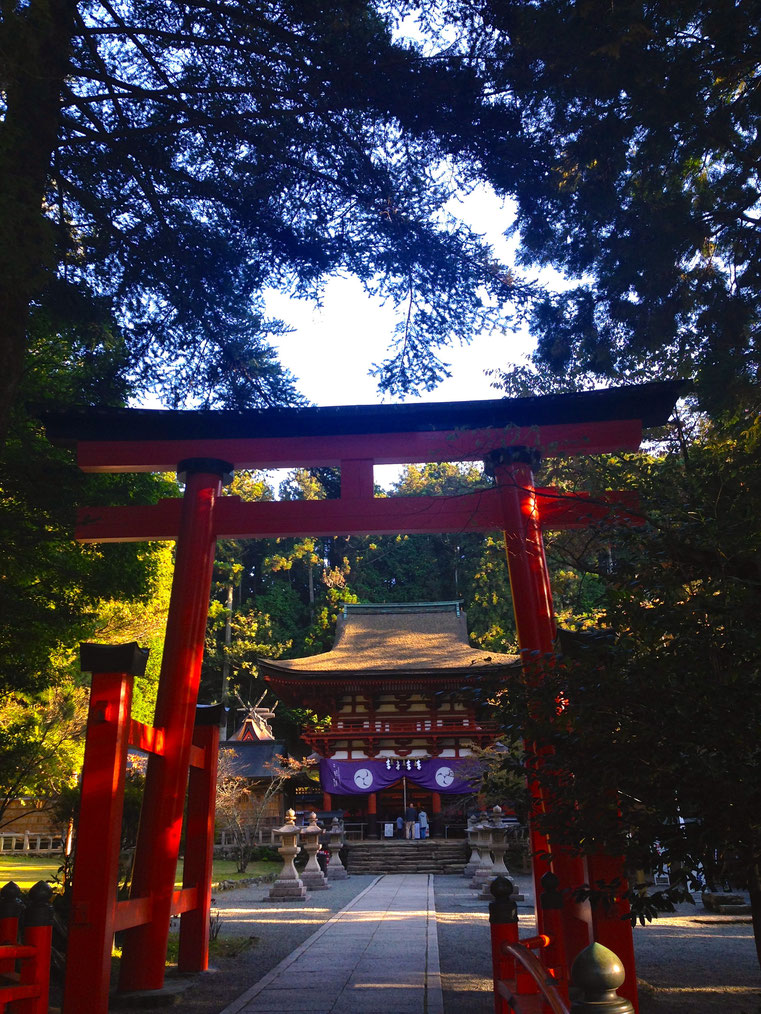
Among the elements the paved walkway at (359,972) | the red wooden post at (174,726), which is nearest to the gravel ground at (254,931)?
the paved walkway at (359,972)

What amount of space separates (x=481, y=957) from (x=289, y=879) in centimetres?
694

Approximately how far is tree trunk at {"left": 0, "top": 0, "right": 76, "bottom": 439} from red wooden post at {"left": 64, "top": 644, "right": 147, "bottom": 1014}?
1.63 metres

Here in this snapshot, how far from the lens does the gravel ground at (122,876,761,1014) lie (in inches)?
198

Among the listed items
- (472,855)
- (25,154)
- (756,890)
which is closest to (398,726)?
(472,855)

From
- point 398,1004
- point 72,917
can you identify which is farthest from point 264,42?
point 398,1004

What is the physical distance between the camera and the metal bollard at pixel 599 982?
5.21 feet

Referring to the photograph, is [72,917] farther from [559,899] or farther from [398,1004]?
[559,899]

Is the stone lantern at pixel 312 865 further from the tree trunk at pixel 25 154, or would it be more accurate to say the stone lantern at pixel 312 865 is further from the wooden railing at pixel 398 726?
the tree trunk at pixel 25 154

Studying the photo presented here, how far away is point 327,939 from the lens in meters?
7.74

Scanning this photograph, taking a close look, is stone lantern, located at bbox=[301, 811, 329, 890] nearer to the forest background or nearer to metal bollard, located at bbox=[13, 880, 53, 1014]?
the forest background

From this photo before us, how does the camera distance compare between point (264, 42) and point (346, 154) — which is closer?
point (264, 42)

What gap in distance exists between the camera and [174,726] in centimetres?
560

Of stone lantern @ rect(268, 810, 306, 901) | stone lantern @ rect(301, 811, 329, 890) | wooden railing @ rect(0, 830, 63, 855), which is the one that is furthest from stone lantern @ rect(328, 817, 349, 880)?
wooden railing @ rect(0, 830, 63, 855)

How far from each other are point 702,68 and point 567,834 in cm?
435
